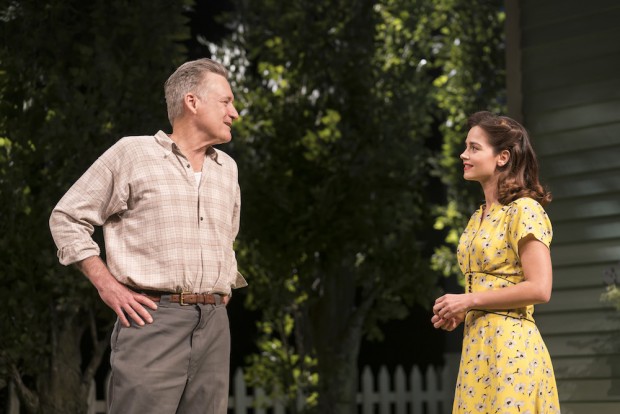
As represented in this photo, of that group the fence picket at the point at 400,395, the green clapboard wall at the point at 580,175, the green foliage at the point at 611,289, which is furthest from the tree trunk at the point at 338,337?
the green foliage at the point at 611,289

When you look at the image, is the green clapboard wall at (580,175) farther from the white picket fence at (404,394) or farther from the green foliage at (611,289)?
the white picket fence at (404,394)

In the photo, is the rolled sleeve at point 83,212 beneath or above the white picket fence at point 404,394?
above

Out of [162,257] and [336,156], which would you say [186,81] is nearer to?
[162,257]

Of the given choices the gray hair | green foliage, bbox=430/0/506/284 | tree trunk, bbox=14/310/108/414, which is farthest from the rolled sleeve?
green foliage, bbox=430/0/506/284

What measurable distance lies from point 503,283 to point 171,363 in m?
1.03

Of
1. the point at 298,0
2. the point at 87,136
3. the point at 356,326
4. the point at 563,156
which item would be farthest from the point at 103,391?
the point at 563,156

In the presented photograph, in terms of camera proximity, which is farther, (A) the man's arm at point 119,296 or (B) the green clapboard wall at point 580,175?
(B) the green clapboard wall at point 580,175

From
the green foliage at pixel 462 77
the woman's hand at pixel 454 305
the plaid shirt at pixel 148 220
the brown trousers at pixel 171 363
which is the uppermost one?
the green foliage at pixel 462 77

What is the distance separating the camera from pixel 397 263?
8.40 metres

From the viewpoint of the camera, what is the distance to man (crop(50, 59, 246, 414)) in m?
3.26

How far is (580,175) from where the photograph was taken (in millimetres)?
5547

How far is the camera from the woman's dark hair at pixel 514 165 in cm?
353

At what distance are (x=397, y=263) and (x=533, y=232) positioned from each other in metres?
5.05

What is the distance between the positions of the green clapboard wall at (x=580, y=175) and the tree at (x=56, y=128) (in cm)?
230
